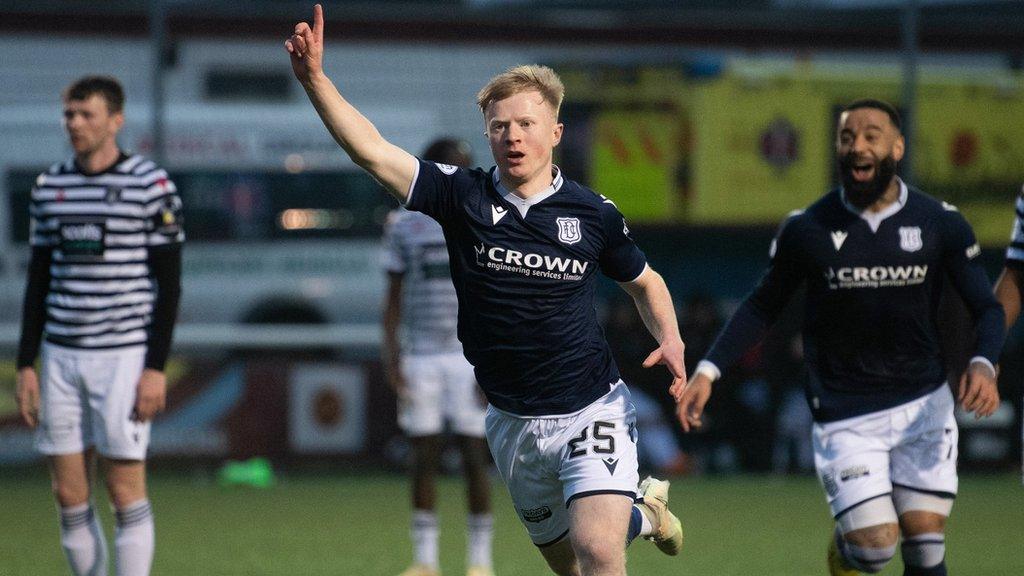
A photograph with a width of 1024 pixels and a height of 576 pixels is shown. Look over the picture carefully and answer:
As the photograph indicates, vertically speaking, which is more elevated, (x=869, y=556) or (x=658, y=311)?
(x=658, y=311)

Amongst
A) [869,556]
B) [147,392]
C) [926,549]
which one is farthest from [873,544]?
[147,392]

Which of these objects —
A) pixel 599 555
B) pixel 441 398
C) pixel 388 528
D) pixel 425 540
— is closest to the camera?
pixel 599 555

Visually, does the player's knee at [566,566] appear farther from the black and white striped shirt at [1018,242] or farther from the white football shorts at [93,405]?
the black and white striped shirt at [1018,242]

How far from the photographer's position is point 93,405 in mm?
7082

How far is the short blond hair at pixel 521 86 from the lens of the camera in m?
5.76

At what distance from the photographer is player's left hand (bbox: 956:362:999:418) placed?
6.34 meters

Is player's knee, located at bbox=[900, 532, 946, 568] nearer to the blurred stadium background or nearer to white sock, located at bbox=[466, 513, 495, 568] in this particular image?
white sock, located at bbox=[466, 513, 495, 568]

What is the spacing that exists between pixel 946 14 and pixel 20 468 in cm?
1325

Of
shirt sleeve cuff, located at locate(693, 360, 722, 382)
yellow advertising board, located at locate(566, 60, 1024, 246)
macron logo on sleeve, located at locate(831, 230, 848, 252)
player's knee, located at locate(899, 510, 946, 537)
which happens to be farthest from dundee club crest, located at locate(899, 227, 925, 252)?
yellow advertising board, located at locate(566, 60, 1024, 246)

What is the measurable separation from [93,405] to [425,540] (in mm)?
2315

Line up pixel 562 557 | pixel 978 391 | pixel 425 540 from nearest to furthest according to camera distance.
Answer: pixel 562 557, pixel 978 391, pixel 425 540

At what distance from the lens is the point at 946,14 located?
848 inches

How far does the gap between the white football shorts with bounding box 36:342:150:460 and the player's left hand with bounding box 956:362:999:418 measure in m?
3.43

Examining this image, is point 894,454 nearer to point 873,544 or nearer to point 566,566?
point 873,544
